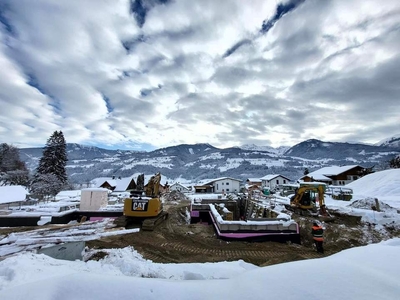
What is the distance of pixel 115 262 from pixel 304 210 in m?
16.2

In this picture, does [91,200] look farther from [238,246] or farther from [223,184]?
[223,184]

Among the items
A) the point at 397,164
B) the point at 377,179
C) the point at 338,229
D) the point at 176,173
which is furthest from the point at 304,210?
the point at 176,173

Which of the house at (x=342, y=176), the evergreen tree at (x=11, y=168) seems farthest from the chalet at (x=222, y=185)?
the evergreen tree at (x=11, y=168)

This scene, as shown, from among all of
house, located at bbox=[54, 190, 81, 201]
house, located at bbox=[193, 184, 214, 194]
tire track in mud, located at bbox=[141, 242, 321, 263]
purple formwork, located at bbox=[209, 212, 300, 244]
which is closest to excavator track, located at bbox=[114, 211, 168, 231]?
tire track in mud, located at bbox=[141, 242, 321, 263]

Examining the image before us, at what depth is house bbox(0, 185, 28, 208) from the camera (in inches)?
877

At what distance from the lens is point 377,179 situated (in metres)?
29.7

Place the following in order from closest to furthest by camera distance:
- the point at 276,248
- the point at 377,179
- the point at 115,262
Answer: the point at 115,262 → the point at 276,248 → the point at 377,179

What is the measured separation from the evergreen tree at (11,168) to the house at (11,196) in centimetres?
1554

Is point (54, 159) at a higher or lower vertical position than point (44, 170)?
higher

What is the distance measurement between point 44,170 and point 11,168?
11.6 meters

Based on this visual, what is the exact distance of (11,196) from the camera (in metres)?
24.3

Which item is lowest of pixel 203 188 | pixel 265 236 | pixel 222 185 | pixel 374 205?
pixel 265 236

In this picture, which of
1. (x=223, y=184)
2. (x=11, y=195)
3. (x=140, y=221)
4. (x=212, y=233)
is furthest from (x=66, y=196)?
(x=223, y=184)

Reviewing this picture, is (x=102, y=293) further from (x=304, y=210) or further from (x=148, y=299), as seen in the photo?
(x=304, y=210)
